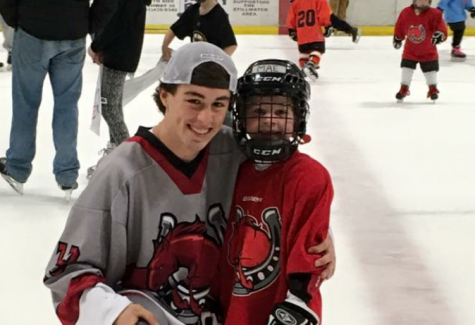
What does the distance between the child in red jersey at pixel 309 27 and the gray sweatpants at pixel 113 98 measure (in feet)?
9.80

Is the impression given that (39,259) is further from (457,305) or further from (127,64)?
(457,305)

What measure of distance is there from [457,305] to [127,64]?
1.91m

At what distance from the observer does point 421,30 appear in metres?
5.95

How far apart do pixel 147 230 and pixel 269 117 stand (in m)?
0.29

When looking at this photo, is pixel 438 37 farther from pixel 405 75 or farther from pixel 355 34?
pixel 355 34

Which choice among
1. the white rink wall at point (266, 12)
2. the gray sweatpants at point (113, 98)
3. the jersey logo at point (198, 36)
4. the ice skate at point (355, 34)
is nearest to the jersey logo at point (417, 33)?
the ice skate at point (355, 34)

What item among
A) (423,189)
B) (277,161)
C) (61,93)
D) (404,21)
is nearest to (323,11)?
(404,21)

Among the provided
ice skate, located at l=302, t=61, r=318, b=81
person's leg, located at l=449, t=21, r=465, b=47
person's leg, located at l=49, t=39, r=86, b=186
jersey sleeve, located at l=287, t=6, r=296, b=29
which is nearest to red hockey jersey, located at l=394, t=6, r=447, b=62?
ice skate, located at l=302, t=61, r=318, b=81

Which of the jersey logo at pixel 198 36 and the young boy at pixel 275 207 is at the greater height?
the young boy at pixel 275 207

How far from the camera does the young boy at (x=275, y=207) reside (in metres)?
1.45

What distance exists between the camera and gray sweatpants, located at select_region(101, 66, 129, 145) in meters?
3.93

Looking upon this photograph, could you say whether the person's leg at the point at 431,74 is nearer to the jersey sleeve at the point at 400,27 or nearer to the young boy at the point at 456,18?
the jersey sleeve at the point at 400,27

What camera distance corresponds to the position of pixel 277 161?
1.48 metres

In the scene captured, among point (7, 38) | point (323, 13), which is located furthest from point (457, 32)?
point (7, 38)
